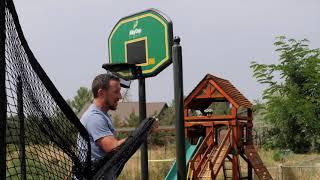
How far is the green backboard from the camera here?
3.94 m

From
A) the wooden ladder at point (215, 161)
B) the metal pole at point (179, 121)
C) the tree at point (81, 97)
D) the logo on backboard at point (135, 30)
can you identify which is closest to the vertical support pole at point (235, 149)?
the wooden ladder at point (215, 161)

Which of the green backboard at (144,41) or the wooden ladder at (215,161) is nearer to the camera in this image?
the green backboard at (144,41)

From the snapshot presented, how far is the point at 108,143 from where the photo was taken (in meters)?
2.48

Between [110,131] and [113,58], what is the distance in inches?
94.1

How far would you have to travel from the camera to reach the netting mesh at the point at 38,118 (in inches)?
75.9

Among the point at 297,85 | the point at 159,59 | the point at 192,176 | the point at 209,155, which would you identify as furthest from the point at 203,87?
the point at 297,85

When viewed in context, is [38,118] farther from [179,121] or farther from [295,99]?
[295,99]

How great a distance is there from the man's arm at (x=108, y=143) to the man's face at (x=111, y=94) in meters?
0.21

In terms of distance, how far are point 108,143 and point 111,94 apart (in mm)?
281

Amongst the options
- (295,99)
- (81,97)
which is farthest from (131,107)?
(295,99)

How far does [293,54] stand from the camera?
2109 cm

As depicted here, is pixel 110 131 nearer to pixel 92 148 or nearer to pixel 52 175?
pixel 92 148

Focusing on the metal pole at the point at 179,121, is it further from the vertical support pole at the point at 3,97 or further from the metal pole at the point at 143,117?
the vertical support pole at the point at 3,97

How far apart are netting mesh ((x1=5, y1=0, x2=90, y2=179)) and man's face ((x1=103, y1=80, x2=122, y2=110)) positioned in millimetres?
296
